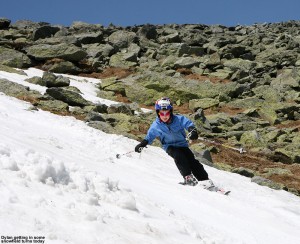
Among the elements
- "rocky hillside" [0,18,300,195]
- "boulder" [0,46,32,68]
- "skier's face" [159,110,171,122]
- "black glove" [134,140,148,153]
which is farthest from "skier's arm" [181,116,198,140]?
"boulder" [0,46,32,68]

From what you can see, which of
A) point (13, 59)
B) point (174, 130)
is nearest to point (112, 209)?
point (174, 130)

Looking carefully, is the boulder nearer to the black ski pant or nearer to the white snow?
the white snow

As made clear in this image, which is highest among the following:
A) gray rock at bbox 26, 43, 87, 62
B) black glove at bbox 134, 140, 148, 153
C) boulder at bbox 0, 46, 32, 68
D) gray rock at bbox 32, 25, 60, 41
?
gray rock at bbox 32, 25, 60, 41

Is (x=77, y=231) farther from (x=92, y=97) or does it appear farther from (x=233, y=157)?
(x=92, y=97)

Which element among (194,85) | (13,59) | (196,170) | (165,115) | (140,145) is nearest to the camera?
(165,115)

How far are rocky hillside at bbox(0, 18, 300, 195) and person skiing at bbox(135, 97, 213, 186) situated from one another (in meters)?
3.99

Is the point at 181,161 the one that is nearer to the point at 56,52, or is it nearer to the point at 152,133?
the point at 152,133

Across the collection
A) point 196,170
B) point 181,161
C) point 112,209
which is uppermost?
point 181,161

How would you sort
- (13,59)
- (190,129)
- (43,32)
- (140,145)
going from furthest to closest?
(43,32) → (13,59) → (140,145) → (190,129)

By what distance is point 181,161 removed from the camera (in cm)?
1096

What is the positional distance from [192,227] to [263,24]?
80.1 metres

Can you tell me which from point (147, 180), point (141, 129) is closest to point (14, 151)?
point (147, 180)

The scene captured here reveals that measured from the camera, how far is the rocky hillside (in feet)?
71.6

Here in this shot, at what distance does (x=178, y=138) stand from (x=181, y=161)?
0.59 m
